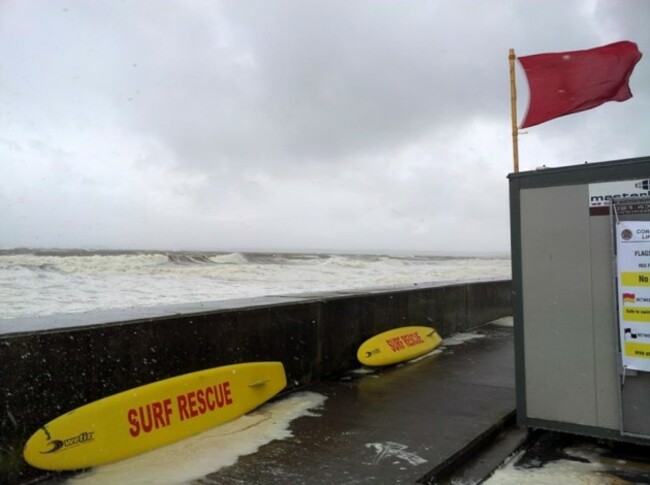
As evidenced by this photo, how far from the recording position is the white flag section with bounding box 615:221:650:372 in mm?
3869

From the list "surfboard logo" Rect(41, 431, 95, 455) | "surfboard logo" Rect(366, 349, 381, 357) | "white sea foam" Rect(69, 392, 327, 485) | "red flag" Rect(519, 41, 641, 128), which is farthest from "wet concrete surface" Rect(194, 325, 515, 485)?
"red flag" Rect(519, 41, 641, 128)

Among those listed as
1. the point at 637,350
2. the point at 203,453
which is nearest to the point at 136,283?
the point at 203,453

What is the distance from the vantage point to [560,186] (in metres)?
4.30

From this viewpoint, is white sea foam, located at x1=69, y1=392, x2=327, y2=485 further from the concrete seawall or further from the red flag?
the red flag

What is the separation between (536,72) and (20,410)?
6.13 m

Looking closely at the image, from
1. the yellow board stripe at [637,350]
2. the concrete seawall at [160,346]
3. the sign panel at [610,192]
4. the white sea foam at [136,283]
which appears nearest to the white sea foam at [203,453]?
the concrete seawall at [160,346]

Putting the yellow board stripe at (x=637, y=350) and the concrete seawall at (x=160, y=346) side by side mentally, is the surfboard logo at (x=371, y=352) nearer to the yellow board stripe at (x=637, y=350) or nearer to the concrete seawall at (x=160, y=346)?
the concrete seawall at (x=160, y=346)

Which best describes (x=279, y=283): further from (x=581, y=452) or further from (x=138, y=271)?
(x=581, y=452)

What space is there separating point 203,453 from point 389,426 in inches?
63.6

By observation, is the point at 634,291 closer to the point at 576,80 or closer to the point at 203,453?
the point at 576,80

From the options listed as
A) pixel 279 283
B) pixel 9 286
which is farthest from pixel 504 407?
pixel 279 283

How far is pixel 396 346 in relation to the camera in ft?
23.7

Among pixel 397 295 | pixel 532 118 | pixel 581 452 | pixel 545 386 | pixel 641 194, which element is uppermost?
pixel 532 118

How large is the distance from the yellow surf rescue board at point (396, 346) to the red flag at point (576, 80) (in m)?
3.29
